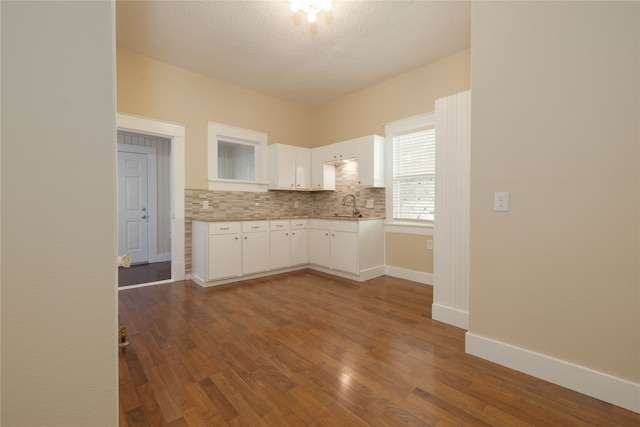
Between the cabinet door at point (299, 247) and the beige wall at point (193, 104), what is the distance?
5.12 feet

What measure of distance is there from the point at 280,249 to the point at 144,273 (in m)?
2.21

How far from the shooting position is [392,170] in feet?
13.7

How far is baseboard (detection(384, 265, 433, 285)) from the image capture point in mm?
3748

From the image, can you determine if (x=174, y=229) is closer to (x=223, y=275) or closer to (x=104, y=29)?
(x=223, y=275)

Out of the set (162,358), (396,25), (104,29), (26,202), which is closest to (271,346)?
(162,358)

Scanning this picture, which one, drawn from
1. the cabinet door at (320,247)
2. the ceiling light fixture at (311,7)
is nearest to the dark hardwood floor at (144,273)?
the cabinet door at (320,247)

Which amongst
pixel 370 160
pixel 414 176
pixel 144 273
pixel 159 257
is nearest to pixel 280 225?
pixel 370 160

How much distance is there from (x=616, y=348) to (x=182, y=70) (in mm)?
5079

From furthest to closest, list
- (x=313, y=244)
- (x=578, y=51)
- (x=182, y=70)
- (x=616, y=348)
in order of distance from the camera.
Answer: (x=313, y=244)
(x=182, y=70)
(x=578, y=51)
(x=616, y=348)

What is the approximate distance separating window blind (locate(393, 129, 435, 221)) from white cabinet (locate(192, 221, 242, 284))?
236 cm

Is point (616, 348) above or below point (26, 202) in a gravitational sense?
below

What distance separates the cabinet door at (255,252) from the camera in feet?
Result: 12.7

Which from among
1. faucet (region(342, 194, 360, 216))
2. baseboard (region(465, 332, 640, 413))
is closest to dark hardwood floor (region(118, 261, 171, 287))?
faucet (region(342, 194, 360, 216))

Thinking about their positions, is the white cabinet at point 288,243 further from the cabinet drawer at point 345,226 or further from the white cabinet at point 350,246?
the cabinet drawer at point 345,226
